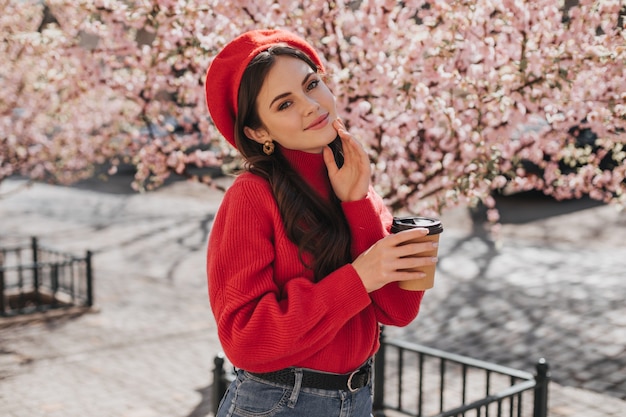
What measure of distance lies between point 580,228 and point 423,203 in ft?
34.2

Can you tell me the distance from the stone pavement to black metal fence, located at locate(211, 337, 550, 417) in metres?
0.53

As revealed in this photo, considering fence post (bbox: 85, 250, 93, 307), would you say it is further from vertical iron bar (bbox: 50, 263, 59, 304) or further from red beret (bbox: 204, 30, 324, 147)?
red beret (bbox: 204, 30, 324, 147)

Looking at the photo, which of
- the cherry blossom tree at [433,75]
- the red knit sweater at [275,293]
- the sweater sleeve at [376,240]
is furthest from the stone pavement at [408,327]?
the red knit sweater at [275,293]

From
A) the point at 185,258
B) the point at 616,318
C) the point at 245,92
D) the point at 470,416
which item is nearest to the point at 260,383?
the point at 245,92

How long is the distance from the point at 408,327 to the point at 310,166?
22.8ft

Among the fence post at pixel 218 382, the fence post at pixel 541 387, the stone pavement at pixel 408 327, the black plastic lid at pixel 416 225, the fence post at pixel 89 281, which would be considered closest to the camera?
the black plastic lid at pixel 416 225

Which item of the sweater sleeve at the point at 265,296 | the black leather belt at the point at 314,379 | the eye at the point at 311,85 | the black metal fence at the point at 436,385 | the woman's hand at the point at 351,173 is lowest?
the black metal fence at the point at 436,385

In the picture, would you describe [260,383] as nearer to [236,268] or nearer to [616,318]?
[236,268]

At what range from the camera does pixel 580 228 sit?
581 inches

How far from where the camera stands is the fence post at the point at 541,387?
4.57 meters

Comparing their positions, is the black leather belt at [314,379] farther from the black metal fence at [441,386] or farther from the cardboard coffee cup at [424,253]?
the black metal fence at [441,386]

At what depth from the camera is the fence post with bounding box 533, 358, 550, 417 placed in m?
4.57

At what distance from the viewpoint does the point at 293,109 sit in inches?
87.2

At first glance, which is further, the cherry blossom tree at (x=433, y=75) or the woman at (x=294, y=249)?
the cherry blossom tree at (x=433, y=75)
